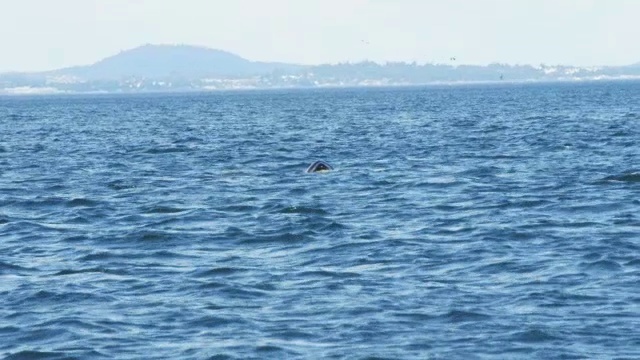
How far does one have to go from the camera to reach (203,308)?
20.5m

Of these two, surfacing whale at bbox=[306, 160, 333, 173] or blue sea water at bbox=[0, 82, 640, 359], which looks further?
surfacing whale at bbox=[306, 160, 333, 173]

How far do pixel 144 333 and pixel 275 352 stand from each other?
7.53 feet

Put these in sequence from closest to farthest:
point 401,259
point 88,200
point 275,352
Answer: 1. point 275,352
2. point 401,259
3. point 88,200

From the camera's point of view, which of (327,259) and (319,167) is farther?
(319,167)

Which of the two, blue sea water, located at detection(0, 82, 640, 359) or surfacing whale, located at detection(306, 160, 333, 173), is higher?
blue sea water, located at detection(0, 82, 640, 359)

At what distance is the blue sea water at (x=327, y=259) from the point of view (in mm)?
18312

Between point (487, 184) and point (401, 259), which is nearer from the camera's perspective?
point (401, 259)

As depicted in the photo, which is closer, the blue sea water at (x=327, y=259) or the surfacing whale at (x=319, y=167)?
the blue sea water at (x=327, y=259)

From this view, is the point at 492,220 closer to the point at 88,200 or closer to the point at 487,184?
the point at 487,184

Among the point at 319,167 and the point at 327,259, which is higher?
the point at 327,259

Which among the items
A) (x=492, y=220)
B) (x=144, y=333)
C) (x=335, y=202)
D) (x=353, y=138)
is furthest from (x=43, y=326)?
(x=353, y=138)

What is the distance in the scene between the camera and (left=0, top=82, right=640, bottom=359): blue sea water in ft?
60.1

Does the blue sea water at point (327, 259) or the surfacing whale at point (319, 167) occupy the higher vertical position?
the blue sea water at point (327, 259)

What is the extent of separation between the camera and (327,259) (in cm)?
A: 2522
